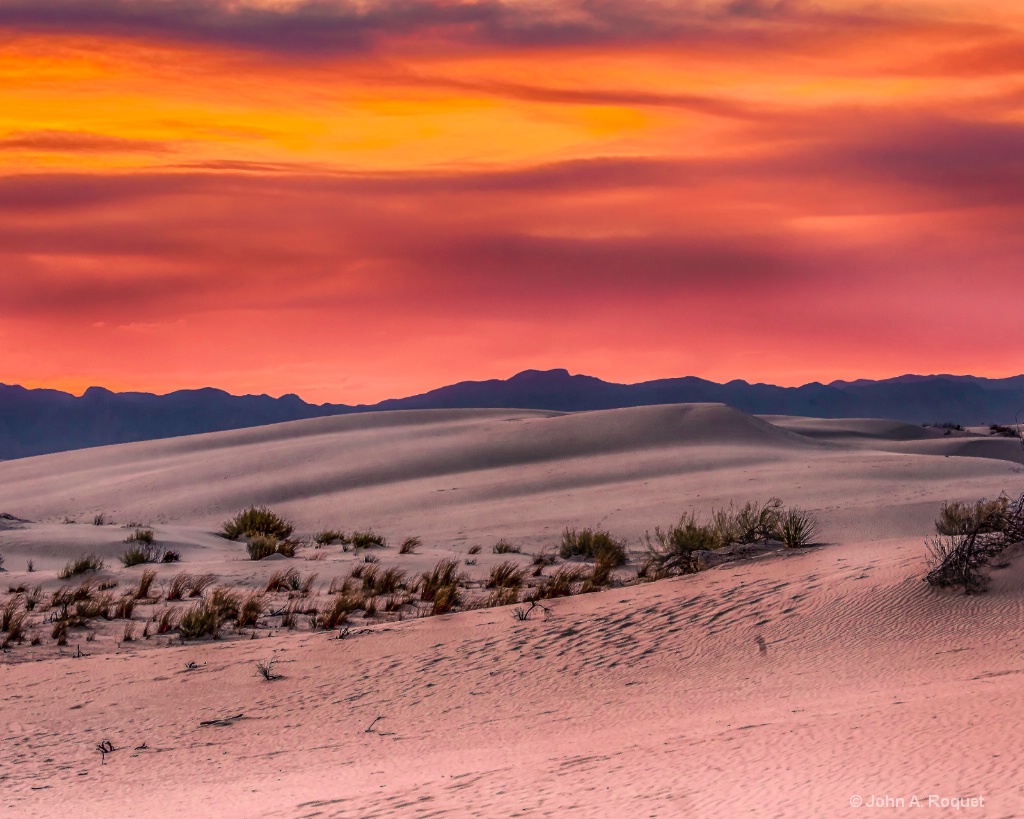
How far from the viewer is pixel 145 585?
1487 cm

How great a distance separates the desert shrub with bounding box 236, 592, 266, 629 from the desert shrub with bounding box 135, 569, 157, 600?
2013mm

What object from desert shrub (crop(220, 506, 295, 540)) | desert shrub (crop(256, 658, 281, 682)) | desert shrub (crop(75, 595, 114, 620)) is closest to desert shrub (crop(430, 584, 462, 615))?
desert shrub (crop(256, 658, 281, 682))

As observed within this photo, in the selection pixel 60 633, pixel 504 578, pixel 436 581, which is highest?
pixel 60 633

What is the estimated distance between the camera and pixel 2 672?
10.3m

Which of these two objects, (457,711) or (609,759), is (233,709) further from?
(609,759)

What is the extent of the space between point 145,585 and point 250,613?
289cm

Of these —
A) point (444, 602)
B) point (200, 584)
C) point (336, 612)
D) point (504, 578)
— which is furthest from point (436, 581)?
point (200, 584)

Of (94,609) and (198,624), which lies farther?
(94,609)

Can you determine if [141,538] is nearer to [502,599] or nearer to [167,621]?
[167,621]

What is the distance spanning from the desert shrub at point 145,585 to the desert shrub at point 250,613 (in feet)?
6.61

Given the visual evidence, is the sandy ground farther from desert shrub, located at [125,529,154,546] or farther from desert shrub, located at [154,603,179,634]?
desert shrub, located at [125,529,154,546]

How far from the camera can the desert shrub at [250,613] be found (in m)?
12.6

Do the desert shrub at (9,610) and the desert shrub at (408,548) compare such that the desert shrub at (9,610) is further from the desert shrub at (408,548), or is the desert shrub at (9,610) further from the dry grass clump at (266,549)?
the desert shrub at (408,548)

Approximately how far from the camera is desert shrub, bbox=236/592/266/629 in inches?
495
